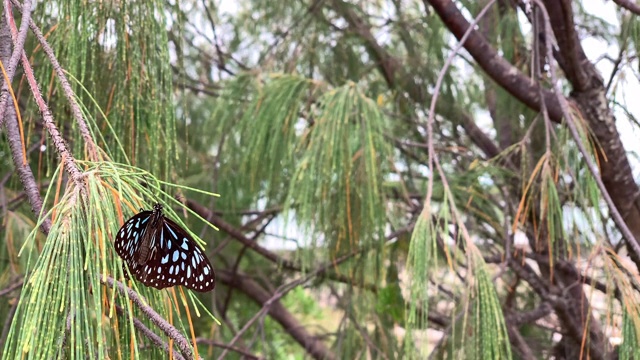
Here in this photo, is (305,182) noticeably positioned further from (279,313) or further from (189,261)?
(279,313)

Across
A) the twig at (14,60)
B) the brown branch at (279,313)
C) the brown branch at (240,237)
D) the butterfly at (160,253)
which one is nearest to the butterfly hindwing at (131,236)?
the butterfly at (160,253)

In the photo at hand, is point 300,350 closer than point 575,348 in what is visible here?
No

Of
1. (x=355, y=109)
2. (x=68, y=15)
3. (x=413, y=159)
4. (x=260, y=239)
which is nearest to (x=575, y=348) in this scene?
(x=413, y=159)

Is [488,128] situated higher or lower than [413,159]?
higher

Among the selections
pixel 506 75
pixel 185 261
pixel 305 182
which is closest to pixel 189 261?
pixel 185 261

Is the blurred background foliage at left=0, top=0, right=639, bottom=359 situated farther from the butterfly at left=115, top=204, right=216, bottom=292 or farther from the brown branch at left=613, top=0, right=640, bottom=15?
the brown branch at left=613, top=0, right=640, bottom=15

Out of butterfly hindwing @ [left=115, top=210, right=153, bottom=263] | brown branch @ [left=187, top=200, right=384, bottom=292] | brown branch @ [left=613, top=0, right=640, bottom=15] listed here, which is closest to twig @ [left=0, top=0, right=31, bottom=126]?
butterfly hindwing @ [left=115, top=210, right=153, bottom=263]

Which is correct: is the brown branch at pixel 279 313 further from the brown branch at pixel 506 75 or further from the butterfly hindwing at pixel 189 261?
the butterfly hindwing at pixel 189 261

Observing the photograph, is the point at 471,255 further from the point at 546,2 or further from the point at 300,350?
the point at 300,350
